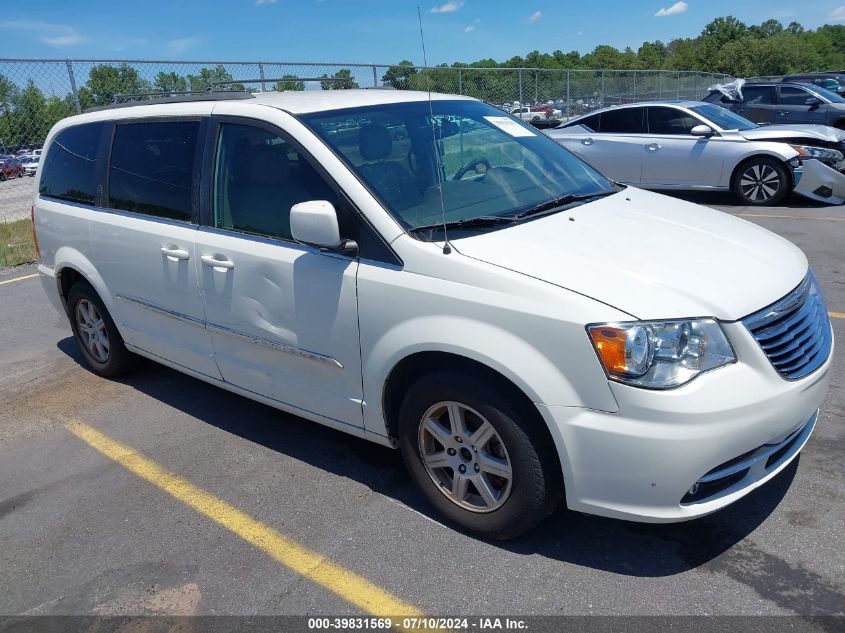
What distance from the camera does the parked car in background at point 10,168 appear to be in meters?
11.5

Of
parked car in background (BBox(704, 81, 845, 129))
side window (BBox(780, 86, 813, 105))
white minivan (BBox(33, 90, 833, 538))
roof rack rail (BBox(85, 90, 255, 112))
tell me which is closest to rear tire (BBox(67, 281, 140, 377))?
white minivan (BBox(33, 90, 833, 538))

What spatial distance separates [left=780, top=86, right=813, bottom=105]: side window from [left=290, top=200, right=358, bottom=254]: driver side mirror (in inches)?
630

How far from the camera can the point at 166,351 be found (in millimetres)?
4504

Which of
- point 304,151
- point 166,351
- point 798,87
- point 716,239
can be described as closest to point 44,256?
point 166,351

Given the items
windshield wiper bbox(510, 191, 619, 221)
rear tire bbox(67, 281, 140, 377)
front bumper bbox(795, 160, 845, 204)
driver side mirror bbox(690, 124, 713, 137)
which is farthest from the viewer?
driver side mirror bbox(690, 124, 713, 137)

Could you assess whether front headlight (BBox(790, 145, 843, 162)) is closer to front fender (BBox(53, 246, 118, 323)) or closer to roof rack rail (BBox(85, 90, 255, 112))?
roof rack rail (BBox(85, 90, 255, 112))

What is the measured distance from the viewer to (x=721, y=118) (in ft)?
36.9

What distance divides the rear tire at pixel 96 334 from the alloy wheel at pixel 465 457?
2.77 m

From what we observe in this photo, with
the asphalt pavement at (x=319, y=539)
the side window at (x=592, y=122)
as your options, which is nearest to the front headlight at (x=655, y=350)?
the asphalt pavement at (x=319, y=539)

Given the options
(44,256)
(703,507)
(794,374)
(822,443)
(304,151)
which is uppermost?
(304,151)

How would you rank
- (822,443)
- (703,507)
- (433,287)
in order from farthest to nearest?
(822,443) < (433,287) < (703,507)

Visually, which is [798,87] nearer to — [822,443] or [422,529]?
[822,443]

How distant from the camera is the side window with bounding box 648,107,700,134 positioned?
1112 cm

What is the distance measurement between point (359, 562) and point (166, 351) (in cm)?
208
